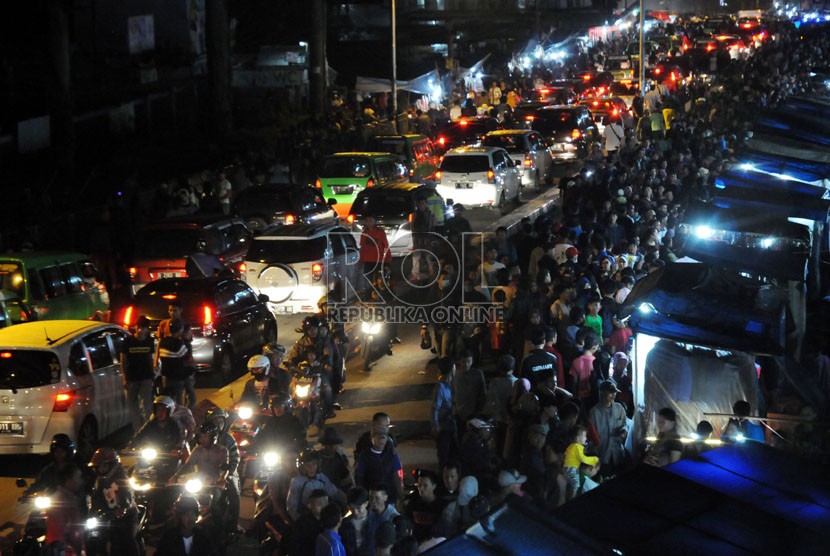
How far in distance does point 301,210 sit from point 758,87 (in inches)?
922

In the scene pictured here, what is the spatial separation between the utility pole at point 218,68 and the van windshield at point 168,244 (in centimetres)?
1895

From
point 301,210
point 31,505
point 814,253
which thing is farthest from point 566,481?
point 301,210

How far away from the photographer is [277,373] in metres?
13.6

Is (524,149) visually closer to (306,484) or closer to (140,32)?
(140,32)

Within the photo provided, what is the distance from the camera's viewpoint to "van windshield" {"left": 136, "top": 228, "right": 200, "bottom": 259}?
20.6 m

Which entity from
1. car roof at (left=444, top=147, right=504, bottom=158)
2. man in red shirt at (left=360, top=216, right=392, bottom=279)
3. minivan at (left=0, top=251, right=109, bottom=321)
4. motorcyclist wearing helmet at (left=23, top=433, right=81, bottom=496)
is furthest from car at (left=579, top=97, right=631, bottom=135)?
motorcyclist wearing helmet at (left=23, top=433, right=81, bottom=496)

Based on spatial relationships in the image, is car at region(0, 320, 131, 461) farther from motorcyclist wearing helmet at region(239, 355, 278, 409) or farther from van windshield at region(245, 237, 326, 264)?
van windshield at region(245, 237, 326, 264)

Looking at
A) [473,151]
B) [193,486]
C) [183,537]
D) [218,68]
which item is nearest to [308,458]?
[183,537]

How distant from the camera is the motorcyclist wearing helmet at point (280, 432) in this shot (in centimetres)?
1169

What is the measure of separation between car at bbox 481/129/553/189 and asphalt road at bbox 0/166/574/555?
45.8 ft

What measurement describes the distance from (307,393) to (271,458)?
280 centimetres

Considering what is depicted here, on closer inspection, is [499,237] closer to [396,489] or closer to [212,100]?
[396,489]

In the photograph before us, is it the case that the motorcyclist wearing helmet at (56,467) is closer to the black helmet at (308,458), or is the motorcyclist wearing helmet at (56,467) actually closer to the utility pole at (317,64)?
the black helmet at (308,458)

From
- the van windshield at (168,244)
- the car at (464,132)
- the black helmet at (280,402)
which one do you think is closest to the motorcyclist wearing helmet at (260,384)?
the black helmet at (280,402)
